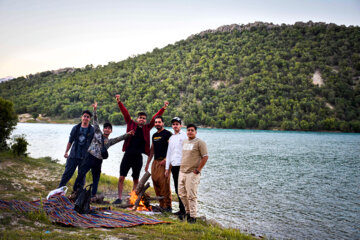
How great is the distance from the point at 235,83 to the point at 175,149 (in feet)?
403

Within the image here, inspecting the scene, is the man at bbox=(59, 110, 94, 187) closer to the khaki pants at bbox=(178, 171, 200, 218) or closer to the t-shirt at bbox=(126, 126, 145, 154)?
the t-shirt at bbox=(126, 126, 145, 154)

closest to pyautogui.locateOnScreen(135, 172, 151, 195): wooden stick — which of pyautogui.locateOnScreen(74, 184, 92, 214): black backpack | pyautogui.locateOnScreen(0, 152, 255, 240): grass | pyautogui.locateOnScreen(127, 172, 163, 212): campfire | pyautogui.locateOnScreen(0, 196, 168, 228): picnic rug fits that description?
pyautogui.locateOnScreen(127, 172, 163, 212): campfire

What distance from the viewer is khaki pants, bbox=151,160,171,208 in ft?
24.9

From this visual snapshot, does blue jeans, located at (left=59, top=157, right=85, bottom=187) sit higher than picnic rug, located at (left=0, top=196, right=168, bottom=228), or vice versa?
blue jeans, located at (left=59, top=157, right=85, bottom=187)

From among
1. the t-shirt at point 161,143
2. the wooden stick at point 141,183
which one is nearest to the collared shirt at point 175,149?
the t-shirt at point 161,143

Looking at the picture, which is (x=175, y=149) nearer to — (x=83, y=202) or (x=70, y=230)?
(x=83, y=202)

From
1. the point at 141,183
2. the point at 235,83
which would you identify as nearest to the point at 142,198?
the point at 141,183

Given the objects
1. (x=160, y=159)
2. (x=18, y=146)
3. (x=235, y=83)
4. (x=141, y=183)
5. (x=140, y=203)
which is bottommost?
(x=140, y=203)

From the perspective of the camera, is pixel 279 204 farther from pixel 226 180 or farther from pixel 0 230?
pixel 0 230

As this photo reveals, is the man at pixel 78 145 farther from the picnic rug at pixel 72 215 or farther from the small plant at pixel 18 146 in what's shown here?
the small plant at pixel 18 146

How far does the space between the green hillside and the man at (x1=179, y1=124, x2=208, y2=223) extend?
8796 centimetres

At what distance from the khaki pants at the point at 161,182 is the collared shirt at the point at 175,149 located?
1.63ft

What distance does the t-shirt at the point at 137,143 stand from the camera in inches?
302

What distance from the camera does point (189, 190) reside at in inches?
251
